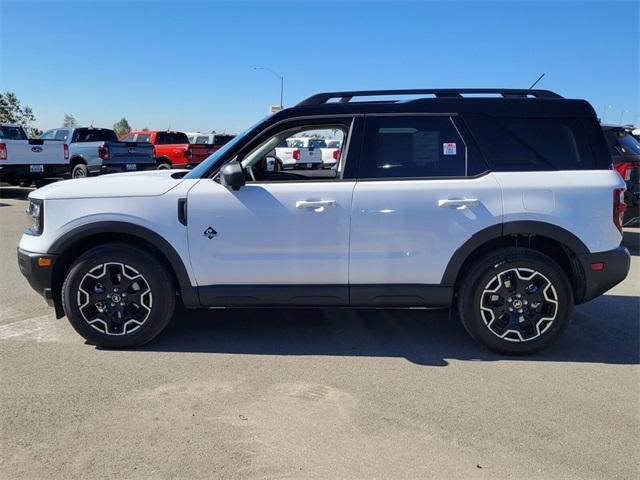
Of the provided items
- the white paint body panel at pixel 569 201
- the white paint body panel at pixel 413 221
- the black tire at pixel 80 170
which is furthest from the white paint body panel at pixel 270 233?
the black tire at pixel 80 170

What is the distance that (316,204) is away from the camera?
3982 millimetres

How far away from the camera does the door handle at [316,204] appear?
3980 millimetres

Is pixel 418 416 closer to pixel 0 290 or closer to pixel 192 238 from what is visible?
pixel 192 238

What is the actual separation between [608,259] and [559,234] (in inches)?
17.1

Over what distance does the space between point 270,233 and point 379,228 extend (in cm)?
82

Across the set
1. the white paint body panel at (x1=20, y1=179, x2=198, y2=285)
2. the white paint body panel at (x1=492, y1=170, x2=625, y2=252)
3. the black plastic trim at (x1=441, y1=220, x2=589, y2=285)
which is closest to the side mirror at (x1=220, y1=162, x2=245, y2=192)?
the white paint body panel at (x1=20, y1=179, x2=198, y2=285)

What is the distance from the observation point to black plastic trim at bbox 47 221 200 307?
13.2 feet

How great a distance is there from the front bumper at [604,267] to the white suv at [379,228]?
0.01 meters

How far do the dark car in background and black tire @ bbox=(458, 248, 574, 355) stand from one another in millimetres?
4558

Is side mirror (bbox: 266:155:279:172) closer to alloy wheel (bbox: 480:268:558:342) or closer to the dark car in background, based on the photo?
alloy wheel (bbox: 480:268:558:342)

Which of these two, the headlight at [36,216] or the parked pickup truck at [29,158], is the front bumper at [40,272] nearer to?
the headlight at [36,216]

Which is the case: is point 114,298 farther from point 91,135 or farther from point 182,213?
point 91,135

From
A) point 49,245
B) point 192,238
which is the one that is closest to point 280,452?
point 192,238

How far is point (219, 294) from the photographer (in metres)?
4.11
